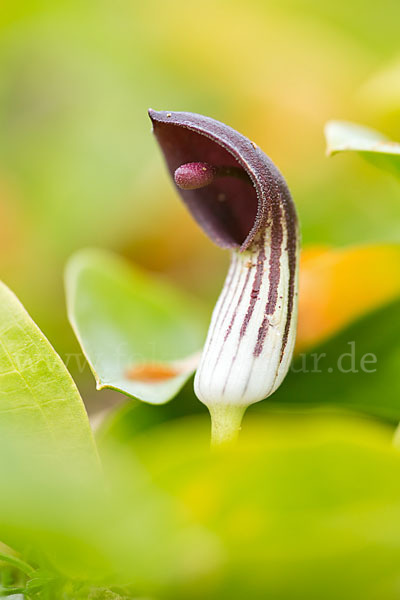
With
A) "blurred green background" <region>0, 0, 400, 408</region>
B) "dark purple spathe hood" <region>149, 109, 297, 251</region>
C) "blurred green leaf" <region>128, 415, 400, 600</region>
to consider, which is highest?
"blurred green background" <region>0, 0, 400, 408</region>

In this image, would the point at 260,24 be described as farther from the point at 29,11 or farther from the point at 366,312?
the point at 366,312

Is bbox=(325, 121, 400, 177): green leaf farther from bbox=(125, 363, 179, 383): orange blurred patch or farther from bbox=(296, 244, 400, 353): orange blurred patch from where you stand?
bbox=(125, 363, 179, 383): orange blurred patch

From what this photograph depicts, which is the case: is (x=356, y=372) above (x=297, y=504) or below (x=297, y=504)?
above

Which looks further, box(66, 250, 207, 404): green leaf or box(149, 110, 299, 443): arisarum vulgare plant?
box(66, 250, 207, 404): green leaf

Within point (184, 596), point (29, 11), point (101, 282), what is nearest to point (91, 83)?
point (29, 11)

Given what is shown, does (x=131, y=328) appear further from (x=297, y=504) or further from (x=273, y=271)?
(x=297, y=504)

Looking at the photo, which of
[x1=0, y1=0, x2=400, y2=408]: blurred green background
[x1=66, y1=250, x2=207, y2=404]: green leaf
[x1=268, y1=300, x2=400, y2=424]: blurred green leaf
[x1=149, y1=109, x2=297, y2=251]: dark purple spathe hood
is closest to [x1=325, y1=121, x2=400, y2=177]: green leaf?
[x1=149, y1=109, x2=297, y2=251]: dark purple spathe hood

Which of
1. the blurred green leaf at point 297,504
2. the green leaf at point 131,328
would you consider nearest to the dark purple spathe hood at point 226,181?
the green leaf at point 131,328

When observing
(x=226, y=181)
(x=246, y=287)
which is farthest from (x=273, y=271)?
(x=226, y=181)
